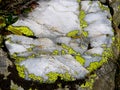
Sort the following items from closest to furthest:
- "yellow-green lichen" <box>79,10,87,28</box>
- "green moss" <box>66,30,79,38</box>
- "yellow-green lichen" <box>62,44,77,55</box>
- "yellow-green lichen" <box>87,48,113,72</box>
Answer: "yellow-green lichen" <box>87,48,113,72</box>
"yellow-green lichen" <box>62,44,77,55</box>
"green moss" <box>66,30,79,38</box>
"yellow-green lichen" <box>79,10,87,28</box>

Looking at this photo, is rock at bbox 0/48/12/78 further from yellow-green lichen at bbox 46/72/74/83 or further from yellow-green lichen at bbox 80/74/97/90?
yellow-green lichen at bbox 80/74/97/90

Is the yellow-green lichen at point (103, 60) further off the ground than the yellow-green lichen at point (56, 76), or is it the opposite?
the yellow-green lichen at point (103, 60)

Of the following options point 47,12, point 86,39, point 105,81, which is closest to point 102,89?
point 105,81

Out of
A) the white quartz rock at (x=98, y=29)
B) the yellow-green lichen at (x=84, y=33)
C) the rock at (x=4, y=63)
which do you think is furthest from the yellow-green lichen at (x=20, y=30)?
the white quartz rock at (x=98, y=29)

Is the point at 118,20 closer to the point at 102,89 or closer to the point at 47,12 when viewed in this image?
the point at 47,12

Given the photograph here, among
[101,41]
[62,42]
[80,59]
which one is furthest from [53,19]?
[80,59]

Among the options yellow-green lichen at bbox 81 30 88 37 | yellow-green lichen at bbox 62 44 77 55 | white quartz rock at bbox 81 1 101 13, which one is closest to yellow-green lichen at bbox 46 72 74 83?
yellow-green lichen at bbox 62 44 77 55

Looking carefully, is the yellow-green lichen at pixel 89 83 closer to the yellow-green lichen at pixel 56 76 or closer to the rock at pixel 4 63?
the yellow-green lichen at pixel 56 76

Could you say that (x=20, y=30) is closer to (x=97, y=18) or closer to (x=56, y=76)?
(x=56, y=76)
